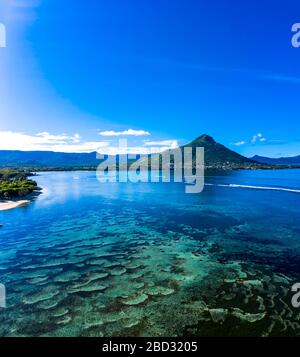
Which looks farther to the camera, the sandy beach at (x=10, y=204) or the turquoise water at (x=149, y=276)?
the sandy beach at (x=10, y=204)

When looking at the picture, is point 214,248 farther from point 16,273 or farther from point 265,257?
point 16,273

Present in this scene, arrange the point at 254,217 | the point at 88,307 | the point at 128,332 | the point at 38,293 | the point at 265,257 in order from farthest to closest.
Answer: the point at 254,217
the point at 265,257
the point at 38,293
the point at 88,307
the point at 128,332

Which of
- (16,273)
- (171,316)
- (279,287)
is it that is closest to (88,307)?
(171,316)

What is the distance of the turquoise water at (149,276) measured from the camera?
17.0 m

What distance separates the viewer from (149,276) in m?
23.8

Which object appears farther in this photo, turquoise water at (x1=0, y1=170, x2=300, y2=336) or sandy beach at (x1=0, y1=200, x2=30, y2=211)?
sandy beach at (x1=0, y1=200, x2=30, y2=211)

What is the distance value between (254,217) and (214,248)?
20495 millimetres

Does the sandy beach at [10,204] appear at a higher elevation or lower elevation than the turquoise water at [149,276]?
higher

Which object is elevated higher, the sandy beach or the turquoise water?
the sandy beach

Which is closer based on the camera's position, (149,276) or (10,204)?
(149,276)

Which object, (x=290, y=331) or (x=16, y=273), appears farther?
(x=16, y=273)

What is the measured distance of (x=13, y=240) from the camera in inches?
1401

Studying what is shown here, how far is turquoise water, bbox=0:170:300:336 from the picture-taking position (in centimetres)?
1700

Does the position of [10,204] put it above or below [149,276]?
above
